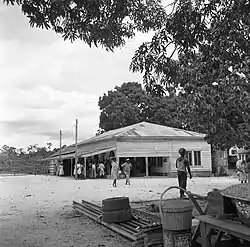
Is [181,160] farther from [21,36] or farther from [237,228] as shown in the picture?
[237,228]

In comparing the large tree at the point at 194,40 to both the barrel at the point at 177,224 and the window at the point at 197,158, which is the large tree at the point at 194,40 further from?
the window at the point at 197,158

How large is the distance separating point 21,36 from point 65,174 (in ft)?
115

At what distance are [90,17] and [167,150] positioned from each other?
1116 inches

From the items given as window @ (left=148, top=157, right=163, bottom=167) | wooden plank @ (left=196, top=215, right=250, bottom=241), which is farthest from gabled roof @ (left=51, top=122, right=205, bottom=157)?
wooden plank @ (left=196, top=215, right=250, bottom=241)

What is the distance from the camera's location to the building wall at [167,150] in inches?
1272

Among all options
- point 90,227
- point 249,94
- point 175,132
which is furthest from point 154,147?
point 90,227

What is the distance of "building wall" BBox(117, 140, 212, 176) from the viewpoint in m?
32.3

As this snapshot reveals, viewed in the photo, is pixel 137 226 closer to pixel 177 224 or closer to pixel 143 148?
pixel 177 224

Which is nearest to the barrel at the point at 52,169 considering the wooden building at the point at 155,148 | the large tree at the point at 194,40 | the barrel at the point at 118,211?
the wooden building at the point at 155,148

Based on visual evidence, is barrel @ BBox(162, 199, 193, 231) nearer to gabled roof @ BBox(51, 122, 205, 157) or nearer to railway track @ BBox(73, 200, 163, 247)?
railway track @ BBox(73, 200, 163, 247)

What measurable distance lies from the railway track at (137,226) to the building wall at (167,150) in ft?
69.1

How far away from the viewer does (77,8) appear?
5.83 metres

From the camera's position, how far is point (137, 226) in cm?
747

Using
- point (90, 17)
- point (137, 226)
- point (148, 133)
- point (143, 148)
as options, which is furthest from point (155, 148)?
point (90, 17)
